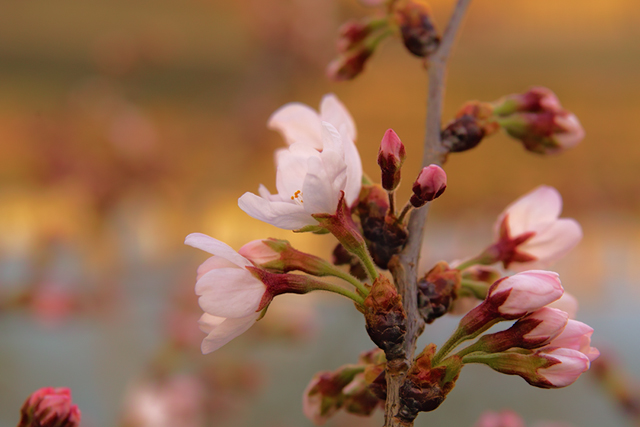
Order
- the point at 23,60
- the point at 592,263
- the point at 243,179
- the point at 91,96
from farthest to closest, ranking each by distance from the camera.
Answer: the point at 23,60, the point at 592,263, the point at 243,179, the point at 91,96

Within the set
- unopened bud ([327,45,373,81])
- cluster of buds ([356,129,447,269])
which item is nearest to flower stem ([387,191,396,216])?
cluster of buds ([356,129,447,269])

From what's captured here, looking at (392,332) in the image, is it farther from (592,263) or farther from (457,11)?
(592,263)

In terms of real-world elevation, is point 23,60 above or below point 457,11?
above

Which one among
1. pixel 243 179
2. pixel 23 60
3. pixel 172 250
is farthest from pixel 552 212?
pixel 23 60

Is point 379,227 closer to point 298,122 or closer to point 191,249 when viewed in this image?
point 298,122

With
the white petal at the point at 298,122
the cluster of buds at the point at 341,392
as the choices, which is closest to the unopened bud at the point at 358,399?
the cluster of buds at the point at 341,392

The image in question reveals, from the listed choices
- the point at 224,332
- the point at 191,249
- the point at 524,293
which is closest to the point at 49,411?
the point at 224,332

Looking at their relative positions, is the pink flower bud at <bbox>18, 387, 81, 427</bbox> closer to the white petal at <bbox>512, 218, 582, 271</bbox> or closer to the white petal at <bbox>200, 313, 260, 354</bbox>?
the white petal at <bbox>200, 313, 260, 354</bbox>
